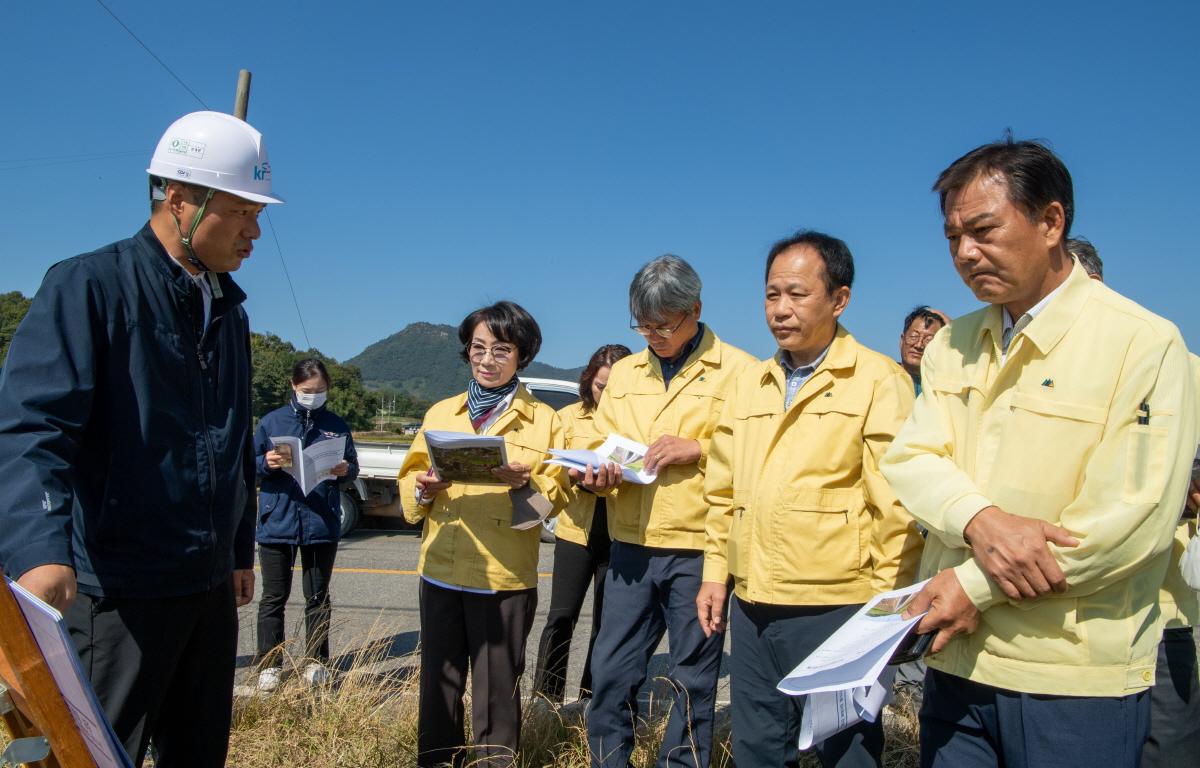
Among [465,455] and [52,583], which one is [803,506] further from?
[52,583]

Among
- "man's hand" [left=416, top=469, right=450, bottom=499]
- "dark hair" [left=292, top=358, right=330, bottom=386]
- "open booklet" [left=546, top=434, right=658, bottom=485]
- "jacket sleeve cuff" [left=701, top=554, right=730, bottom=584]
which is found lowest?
"jacket sleeve cuff" [left=701, top=554, right=730, bottom=584]

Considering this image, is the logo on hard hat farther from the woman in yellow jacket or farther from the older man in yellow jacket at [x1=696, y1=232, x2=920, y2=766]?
the older man in yellow jacket at [x1=696, y1=232, x2=920, y2=766]

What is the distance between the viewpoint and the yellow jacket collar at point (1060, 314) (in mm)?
1961

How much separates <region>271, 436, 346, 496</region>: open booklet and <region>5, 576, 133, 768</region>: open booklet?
3687 millimetres

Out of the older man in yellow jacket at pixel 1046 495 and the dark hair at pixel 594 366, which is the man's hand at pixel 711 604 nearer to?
the older man in yellow jacket at pixel 1046 495

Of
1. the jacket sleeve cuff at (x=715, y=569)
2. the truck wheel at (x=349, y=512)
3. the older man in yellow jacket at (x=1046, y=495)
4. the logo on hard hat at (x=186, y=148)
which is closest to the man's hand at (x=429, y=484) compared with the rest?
the jacket sleeve cuff at (x=715, y=569)

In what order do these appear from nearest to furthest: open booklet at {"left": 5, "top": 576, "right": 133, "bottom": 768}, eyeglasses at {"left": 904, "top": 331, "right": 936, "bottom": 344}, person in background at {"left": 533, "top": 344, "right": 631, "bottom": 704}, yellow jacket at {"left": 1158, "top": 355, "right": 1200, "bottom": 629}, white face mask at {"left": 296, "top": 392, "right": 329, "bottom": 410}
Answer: open booklet at {"left": 5, "top": 576, "right": 133, "bottom": 768}, yellow jacket at {"left": 1158, "top": 355, "right": 1200, "bottom": 629}, person in background at {"left": 533, "top": 344, "right": 631, "bottom": 704}, eyeglasses at {"left": 904, "top": 331, "right": 936, "bottom": 344}, white face mask at {"left": 296, "top": 392, "right": 329, "bottom": 410}

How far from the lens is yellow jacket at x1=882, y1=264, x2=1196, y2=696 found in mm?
1801

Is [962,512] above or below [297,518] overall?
above

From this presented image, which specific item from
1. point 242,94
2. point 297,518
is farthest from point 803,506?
point 242,94

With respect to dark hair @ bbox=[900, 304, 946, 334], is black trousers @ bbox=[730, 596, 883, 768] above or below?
below

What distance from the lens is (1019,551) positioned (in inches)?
71.9

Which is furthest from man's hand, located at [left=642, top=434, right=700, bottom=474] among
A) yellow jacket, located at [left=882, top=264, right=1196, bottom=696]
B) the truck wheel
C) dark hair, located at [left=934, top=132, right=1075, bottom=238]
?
the truck wheel

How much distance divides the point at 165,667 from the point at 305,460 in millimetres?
2993
